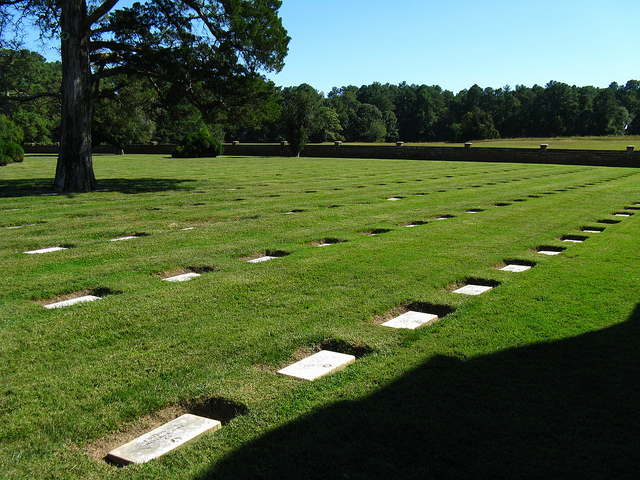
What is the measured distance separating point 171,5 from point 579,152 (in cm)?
2555

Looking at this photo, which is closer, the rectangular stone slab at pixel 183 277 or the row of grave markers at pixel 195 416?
the row of grave markers at pixel 195 416

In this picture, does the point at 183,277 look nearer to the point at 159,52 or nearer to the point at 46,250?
the point at 46,250

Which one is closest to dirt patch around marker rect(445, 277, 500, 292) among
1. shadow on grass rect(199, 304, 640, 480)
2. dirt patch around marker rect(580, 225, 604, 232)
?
shadow on grass rect(199, 304, 640, 480)

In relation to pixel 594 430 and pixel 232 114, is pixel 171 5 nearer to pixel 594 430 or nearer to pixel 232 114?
pixel 232 114

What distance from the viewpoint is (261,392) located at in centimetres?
276

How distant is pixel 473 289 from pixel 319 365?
2228 mm

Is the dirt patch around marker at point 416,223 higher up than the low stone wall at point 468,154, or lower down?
lower down

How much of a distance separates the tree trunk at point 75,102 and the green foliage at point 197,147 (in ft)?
75.1

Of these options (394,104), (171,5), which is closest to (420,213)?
(171,5)

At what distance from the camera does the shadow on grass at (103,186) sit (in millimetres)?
13484

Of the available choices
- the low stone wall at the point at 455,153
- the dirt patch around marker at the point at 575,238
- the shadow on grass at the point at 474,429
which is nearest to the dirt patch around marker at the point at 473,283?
the shadow on grass at the point at 474,429

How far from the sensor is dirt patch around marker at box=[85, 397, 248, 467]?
2318 millimetres

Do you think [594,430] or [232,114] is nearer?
[594,430]

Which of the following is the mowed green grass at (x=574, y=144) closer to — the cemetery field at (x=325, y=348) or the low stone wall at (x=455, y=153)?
the low stone wall at (x=455, y=153)
